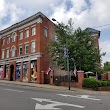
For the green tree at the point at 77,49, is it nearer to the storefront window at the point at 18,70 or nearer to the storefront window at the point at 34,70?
the storefront window at the point at 34,70

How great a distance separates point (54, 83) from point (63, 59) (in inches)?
155

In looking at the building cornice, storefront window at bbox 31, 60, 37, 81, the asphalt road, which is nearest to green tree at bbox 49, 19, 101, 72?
storefront window at bbox 31, 60, 37, 81

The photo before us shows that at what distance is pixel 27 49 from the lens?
36750 mm

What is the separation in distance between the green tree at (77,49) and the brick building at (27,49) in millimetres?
4092

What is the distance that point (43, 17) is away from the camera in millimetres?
35688

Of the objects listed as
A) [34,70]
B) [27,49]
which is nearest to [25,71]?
[34,70]

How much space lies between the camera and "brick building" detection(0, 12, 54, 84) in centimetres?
3412

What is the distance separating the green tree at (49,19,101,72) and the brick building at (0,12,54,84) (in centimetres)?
409

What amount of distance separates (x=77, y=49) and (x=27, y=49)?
12.2 m

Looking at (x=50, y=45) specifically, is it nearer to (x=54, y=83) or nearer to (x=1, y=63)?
(x=54, y=83)

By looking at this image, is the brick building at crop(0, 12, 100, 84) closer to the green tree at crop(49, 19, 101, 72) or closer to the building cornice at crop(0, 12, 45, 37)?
the building cornice at crop(0, 12, 45, 37)

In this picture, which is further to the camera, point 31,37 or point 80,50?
point 31,37

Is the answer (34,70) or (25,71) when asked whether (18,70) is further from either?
(34,70)

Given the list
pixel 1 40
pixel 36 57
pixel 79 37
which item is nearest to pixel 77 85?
pixel 79 37
